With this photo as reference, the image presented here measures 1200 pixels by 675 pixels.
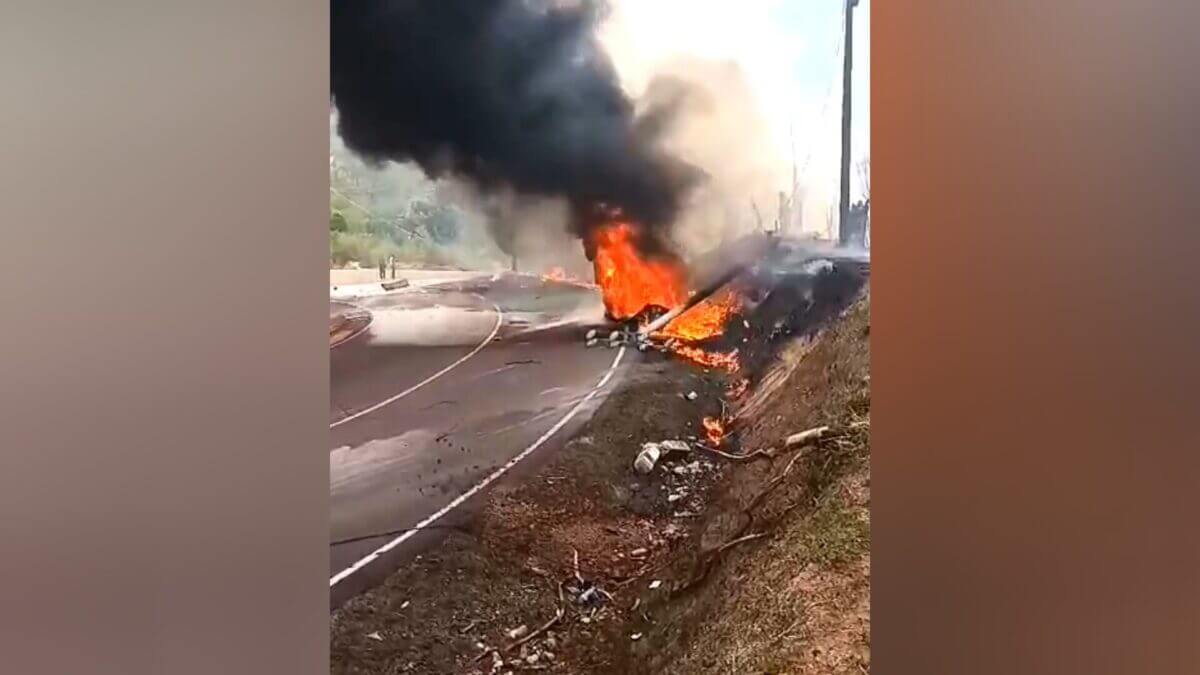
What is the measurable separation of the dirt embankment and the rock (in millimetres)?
13

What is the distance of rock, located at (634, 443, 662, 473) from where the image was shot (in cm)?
146

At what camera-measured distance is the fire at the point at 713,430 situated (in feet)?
4.82

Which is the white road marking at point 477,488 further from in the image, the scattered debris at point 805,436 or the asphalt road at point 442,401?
the scattered debris at point 805,436

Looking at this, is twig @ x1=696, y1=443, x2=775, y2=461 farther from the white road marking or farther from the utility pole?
the utility pole

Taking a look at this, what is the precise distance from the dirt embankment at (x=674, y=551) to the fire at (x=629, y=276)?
0.33ft

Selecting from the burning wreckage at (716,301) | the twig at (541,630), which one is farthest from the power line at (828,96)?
the twig at (541,630)

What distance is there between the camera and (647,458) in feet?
4.81

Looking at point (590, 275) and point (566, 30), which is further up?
point (566, 30)

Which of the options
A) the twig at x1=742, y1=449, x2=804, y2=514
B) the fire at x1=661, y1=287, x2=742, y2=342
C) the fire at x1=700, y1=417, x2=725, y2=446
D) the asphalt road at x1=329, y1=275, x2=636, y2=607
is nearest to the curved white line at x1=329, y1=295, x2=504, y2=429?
the asphalt road at x1=329, y1=275, x2=636, y2=607

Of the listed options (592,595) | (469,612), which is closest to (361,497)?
(469,612)
